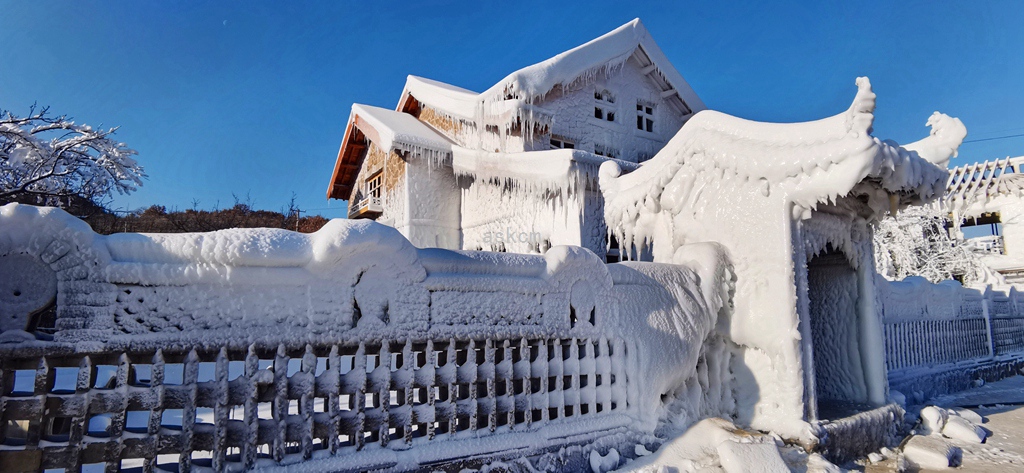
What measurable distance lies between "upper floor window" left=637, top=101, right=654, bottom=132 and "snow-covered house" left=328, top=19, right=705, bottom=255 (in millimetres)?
26

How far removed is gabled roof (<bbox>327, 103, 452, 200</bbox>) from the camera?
11.4 m

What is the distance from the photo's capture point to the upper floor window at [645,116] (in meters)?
13.6

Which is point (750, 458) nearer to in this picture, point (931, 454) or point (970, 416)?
point (931, 454)

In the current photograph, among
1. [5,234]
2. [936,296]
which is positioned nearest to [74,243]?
[5,234]

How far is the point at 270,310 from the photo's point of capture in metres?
2.95

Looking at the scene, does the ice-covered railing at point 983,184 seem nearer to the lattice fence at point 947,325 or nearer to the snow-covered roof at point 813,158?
the lattice fence at point 947,325

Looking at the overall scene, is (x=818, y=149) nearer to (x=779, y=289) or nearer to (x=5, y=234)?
(x=779, y=289)

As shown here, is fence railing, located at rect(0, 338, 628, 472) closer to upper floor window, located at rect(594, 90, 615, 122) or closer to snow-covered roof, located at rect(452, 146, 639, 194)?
snow-covered roof, located at rect(452, 146, 639, 194)

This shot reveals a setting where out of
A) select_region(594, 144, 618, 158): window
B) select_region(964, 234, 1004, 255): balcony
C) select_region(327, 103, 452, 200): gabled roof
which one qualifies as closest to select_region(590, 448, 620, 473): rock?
select_region(327, 103, 452, 200): gabled roof

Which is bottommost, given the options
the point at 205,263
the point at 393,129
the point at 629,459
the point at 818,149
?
the point at 629,459

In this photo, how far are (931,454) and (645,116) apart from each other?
33.5 ft

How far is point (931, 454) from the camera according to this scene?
15.9 feet

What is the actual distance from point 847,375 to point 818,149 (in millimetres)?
3181

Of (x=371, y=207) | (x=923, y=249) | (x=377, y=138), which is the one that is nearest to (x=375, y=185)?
(x=371, y=207)
